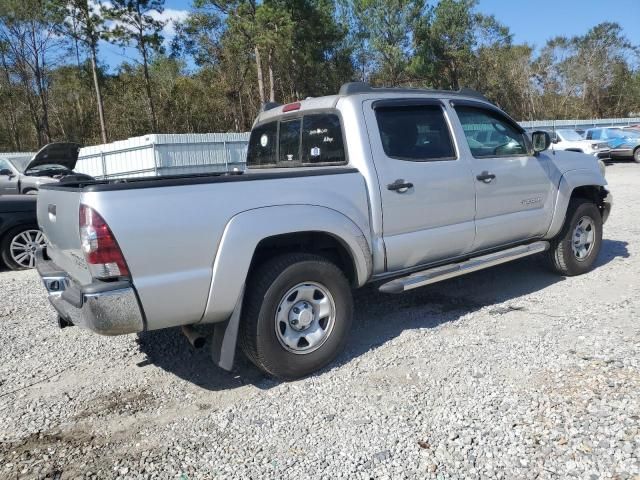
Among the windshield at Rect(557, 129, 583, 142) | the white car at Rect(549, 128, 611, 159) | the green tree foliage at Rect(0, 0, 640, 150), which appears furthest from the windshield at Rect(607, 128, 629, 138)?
the green tree foliage at Rect(0, 0, 640, 150)

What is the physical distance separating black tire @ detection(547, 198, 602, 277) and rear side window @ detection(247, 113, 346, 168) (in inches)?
117

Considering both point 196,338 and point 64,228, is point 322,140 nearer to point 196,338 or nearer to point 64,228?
point 196,338

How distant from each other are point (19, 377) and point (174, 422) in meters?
1.54

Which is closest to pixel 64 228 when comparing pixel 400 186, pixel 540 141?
pixel 400 186

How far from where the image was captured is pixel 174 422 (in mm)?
3242

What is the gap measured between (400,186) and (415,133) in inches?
24.4

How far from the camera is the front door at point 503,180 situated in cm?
475

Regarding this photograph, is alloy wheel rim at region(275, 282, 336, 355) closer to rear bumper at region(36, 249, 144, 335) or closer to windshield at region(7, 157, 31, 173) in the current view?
rear bumper at region(36, 249, 144, 335)

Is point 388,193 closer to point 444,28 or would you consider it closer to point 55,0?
point 55,0

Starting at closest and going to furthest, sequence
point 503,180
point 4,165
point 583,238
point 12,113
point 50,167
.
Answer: point 503,180, point 583,238, point 50,167, point 4,165, point 12,113

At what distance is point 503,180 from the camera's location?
4.88 meters

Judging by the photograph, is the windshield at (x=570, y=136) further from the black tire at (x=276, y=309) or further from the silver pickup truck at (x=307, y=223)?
the black tire at (x=276, y=309)

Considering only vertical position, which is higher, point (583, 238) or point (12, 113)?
point (12, 113)

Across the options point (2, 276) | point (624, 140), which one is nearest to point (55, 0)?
point (2, 276)
